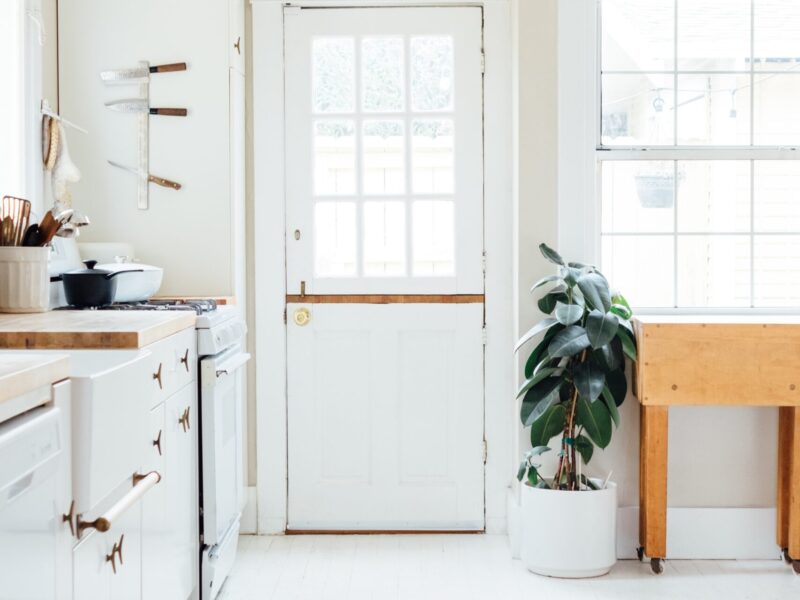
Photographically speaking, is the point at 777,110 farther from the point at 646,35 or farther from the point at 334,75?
the point at 334,75

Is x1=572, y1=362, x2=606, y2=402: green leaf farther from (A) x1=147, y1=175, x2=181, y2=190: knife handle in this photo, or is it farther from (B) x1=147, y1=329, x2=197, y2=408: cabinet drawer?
(A) x1=147, y1=175, x2=181, y2=190: knife handle

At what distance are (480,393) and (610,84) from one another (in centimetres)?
133

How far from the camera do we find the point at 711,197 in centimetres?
364

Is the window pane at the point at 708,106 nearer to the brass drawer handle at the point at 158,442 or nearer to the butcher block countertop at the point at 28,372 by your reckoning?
the brass drawer handle at the point at 158,442

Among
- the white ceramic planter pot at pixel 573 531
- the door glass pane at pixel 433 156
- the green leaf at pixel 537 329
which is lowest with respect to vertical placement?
the white ceramic planter pot at pixel 573 531

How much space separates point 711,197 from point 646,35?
26.8 inches

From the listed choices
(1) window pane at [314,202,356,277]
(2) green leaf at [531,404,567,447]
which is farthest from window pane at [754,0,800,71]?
(1) window pane at [314,202,356,277]

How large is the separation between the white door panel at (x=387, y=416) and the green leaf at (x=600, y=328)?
70cm

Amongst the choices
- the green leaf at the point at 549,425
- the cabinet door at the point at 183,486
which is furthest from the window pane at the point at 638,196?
the cabinet door at the point at 183,486

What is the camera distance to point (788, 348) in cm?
325

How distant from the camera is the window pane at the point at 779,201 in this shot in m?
3.65

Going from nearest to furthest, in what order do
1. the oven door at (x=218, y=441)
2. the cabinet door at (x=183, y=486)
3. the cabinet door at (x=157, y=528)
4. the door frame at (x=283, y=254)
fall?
the cabinet door at (x=157, y=528), the cabinet door at (x=183, y=486), the oven door at (x=218, y=441), the door frame at (x=283, y=254)

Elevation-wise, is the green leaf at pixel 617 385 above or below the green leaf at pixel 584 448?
above

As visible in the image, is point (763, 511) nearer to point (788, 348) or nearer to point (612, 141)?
point (788, 348)
